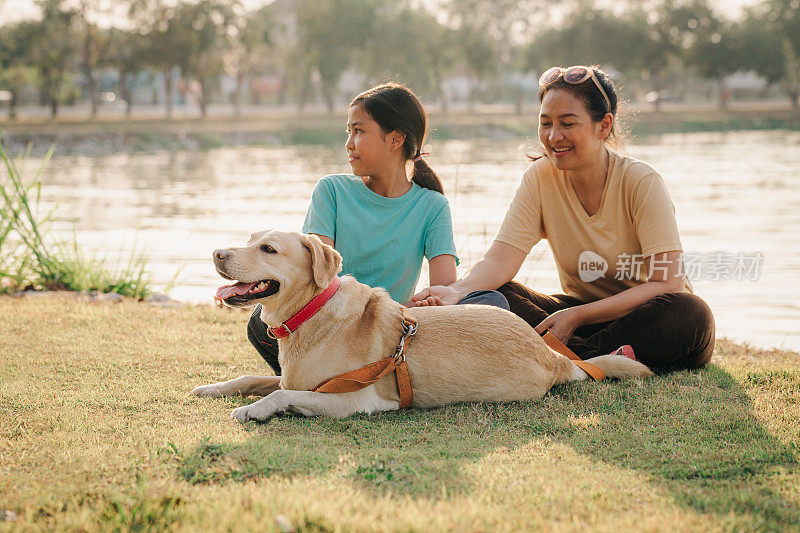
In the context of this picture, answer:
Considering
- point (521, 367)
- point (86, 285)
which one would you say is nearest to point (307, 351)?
point (521, 367)

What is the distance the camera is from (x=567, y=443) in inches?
142

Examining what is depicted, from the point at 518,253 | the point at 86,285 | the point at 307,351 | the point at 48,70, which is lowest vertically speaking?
the point at 86,285

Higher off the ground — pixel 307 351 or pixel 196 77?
pixel 196 77

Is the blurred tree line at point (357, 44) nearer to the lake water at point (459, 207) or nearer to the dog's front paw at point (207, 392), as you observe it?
the lake water at point (459, 207)

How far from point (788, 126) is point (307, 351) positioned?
4875 centimetres

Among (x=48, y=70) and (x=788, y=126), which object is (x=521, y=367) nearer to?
(x=48, y=70)

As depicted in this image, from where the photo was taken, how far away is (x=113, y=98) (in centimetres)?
5706

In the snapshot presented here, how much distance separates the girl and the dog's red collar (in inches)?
25.0

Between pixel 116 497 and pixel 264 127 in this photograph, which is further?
pixel 264 127

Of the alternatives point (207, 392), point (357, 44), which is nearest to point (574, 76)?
point (207, 392)

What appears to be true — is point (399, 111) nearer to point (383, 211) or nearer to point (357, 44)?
point (383, 211)

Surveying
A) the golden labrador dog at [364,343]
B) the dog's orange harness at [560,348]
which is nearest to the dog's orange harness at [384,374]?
the golden labrador dog at [364,343]

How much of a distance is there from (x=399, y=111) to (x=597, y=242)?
1505 millimetres

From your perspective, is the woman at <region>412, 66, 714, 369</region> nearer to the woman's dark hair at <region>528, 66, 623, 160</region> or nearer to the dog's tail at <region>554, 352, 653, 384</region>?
the woman's dark hair at <region>528, 66, 623, 160</region>
